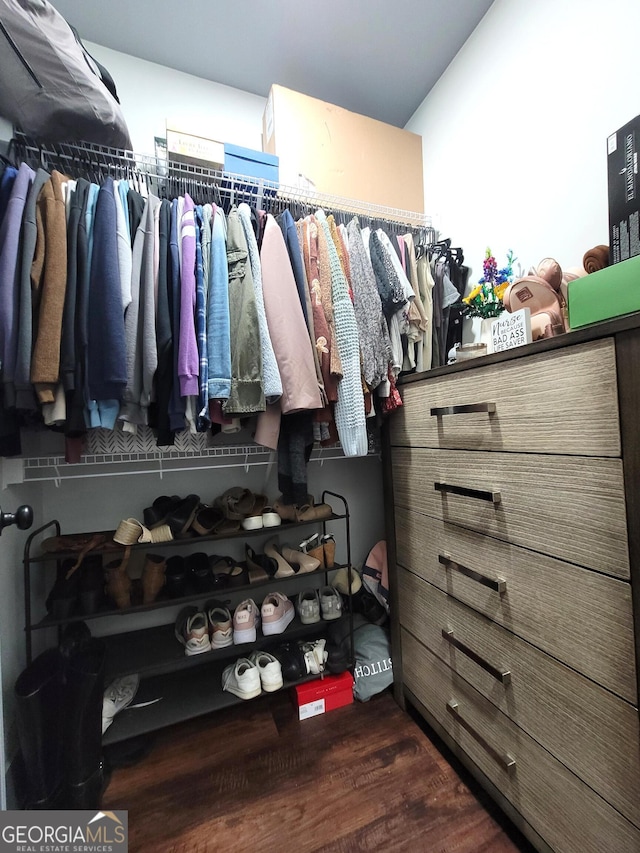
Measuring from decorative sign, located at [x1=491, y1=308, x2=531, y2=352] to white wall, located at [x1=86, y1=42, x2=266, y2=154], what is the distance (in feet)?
4.40

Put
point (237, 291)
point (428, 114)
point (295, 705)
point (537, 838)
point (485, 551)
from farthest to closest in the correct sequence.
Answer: point (428, 114) < point (295, 705) < point (237, 291) < point (485, 551) < point (537, 838)

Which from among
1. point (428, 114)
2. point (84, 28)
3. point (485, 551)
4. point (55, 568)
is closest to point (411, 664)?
point (485, 551)

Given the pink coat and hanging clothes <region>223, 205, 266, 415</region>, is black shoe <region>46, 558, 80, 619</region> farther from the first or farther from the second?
the pink coat

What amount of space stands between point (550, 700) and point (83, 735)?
115cm

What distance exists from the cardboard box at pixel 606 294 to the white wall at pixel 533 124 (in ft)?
1.72

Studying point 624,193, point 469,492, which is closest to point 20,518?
point 469,492

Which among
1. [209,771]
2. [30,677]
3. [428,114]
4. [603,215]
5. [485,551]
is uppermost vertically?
[428,114]

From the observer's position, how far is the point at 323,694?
3.93ft

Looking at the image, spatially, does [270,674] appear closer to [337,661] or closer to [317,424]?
[337,661]

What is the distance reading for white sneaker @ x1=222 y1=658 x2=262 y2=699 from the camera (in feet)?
3.63

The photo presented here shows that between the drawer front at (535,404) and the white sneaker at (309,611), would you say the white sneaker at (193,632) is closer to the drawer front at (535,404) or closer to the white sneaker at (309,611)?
the white sneaker at (309,611)

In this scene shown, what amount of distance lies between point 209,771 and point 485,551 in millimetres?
1056

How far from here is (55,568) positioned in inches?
46.6

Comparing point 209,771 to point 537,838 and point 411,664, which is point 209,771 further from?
point 537,838
